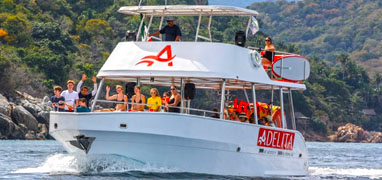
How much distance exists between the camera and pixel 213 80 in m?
20.2

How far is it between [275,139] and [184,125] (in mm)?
3922

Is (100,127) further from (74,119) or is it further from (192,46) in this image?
(192,46)

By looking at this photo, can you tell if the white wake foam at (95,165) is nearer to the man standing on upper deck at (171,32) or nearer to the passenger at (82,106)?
the passenger at (82,106)

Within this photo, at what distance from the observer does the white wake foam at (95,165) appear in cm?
1789

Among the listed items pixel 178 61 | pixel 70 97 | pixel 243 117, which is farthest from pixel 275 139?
pixel 70 97

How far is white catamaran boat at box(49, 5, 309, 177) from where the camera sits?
17.5m

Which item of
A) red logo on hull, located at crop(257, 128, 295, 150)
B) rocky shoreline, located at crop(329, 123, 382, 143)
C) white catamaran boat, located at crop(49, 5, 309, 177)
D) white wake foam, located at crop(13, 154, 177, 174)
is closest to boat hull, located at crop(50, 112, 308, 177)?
white catamaran boat, located at crop(49, 5, 309, 177)

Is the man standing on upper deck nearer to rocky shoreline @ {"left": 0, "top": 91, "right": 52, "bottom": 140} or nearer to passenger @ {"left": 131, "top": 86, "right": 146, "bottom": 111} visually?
passenger @ {"left": 131, "top": 86, "right": 146, "bottom": 111}

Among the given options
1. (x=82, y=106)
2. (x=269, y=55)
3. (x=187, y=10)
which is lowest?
(x=82, y=106)

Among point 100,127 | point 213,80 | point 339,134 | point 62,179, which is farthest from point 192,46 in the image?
point 339,134

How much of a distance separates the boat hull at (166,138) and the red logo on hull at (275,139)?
0.73m

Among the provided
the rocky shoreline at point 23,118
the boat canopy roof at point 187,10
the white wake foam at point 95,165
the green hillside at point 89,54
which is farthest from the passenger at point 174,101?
the green hillside at point 89,54

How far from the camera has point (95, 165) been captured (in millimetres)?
18297

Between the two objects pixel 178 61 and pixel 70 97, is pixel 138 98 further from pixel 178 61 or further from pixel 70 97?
pixel 70 97
